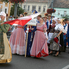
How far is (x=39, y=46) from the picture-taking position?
988 cm

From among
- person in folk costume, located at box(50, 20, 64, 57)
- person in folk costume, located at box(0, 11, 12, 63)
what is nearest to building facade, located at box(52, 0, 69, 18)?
person in folk costume, located at box(50, 20, 64, 57)

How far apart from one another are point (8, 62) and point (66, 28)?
5.47m

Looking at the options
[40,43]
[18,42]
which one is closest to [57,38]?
[40,43]

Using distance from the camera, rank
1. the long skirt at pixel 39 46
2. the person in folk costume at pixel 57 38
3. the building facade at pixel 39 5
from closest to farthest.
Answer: the long skirt at pixel 39 46
the person in folk costume at pixel 57 38
the building facade at pixel 39 5

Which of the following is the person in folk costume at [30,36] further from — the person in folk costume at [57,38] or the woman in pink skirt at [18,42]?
the person in folk costume at [57,38]

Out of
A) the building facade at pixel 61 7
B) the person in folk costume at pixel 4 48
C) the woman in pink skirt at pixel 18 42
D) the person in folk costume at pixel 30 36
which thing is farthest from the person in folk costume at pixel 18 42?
the building facade at pixel 61 7

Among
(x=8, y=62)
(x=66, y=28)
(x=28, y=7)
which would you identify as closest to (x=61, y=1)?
(x=28, y=7)

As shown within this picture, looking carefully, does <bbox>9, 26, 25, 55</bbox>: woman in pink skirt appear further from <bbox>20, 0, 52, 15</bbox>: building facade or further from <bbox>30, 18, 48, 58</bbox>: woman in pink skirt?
<bbox>20, 0, 52, 15</bbox>: building facade

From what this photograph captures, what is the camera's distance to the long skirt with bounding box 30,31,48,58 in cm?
973

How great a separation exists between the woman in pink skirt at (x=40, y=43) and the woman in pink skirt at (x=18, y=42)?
58 centimetres

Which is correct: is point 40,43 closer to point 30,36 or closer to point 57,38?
point 30,36

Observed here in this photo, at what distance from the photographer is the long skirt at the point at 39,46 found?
9727 mm

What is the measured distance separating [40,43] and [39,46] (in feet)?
0.46

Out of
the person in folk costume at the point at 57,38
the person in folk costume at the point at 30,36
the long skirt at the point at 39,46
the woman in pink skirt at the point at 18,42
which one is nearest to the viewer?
the long skirt at the point at 39,46
